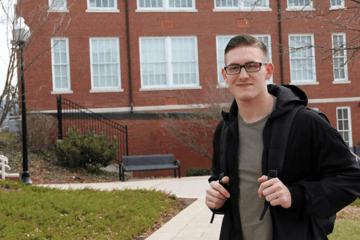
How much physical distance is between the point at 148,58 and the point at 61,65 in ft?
13.0

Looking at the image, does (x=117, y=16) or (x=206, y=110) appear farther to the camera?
(x=117, y=16)

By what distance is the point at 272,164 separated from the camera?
1863mm

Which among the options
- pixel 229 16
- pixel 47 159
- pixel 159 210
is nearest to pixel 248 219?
pixel 159 210

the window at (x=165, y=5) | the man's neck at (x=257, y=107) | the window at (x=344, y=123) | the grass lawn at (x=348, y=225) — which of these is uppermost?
the window at (x=165, y=5)

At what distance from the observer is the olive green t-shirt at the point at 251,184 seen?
1976mm

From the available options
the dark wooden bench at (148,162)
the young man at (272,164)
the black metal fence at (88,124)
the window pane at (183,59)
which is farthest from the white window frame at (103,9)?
the young man at (272,164)

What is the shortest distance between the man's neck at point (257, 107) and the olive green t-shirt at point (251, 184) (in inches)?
1.5

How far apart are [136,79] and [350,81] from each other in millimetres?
10860

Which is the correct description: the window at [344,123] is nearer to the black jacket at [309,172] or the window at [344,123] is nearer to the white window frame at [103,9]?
the white window frame at [103,9]

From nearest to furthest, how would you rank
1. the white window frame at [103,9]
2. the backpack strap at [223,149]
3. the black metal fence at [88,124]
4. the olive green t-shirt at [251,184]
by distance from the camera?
the olive green t-shirt at [251,184], the backpack strap at [223,149], the black metal fence at [88,124], the white window frame at [103,9]

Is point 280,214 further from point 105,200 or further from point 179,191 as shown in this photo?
→ point 179,191

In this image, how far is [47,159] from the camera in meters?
15.3

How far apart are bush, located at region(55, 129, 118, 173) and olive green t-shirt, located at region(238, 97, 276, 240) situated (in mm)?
12678

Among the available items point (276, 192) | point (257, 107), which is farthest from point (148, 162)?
point (276, 192)
